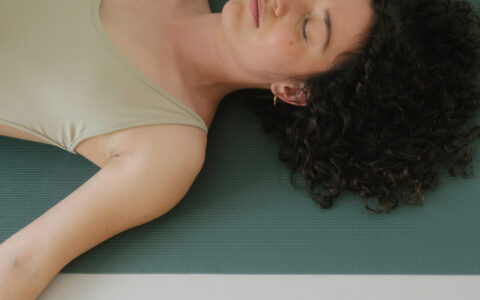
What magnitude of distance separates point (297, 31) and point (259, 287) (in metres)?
0.72

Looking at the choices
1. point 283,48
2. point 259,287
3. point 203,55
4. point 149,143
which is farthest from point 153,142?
point 259,287

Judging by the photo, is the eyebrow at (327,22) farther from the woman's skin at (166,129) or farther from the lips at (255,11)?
the lips at (255,11)

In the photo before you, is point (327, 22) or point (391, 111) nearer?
point (327, 22)

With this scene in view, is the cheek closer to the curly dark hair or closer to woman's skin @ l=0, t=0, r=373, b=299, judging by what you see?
woman's skin @ l=0, t=0, r=373, b=299

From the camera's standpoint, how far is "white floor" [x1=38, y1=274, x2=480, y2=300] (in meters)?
1.19

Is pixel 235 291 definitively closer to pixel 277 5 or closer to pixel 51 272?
pixel 51 272

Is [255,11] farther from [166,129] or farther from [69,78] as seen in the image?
[69,78]

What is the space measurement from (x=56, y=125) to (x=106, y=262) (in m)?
0.42

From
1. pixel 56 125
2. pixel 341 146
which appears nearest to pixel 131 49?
pixel 56 125

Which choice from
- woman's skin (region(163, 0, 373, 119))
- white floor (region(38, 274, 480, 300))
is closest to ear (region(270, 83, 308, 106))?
woman's skin (region(163, 0, 373, 119))

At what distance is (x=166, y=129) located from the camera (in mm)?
1093

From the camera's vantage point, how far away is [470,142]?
1317 mm

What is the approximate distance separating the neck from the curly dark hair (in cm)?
16

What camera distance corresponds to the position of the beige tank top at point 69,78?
1.07m
